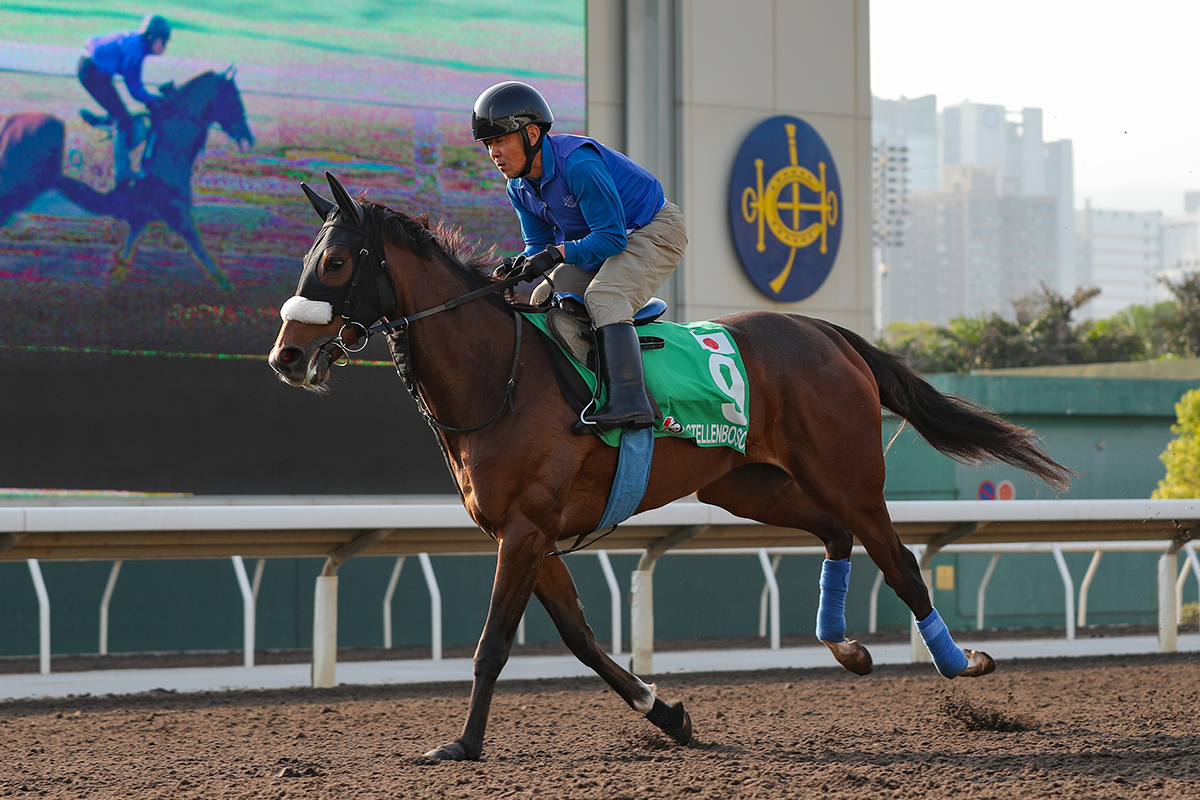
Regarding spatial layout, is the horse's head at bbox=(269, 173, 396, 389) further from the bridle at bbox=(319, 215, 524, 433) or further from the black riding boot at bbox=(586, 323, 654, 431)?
the black riding boot at bbox=(586, 323, 654, 431)

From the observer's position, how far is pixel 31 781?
3746 millimetres

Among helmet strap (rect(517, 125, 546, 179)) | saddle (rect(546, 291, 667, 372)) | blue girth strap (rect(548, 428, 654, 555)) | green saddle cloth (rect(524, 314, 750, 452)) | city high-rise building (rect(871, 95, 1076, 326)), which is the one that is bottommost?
blue girth strap (rect(548, 428, 654, 555))

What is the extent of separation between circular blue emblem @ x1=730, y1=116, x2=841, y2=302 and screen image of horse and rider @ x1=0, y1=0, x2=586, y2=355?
155 cm

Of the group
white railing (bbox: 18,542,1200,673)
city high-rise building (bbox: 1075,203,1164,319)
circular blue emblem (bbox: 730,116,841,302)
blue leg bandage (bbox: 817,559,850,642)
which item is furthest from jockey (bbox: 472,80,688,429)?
city high-rise building (bbox: 1075,203,1164,319)

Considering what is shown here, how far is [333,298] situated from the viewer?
12.6 ft

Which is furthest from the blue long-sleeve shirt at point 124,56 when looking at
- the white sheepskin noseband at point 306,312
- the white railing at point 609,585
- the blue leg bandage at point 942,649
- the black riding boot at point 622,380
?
the blue leg bandage at point 942,649

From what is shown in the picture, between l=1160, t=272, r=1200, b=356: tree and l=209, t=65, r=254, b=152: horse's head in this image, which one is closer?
l=209, t=65, r=254, b=152: horse's head

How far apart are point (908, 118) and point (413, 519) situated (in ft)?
598

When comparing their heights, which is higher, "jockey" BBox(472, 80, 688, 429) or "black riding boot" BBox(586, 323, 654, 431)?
"jockey" BBox(472, 80, 688, 429)

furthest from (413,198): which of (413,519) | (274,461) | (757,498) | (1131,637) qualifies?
(1131,637)

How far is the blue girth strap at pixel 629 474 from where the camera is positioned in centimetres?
415

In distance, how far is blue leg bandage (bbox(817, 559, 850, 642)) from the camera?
4746 millimetres

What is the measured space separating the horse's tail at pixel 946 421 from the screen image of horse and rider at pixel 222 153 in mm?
4361

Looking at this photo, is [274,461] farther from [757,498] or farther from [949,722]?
[949,722]
